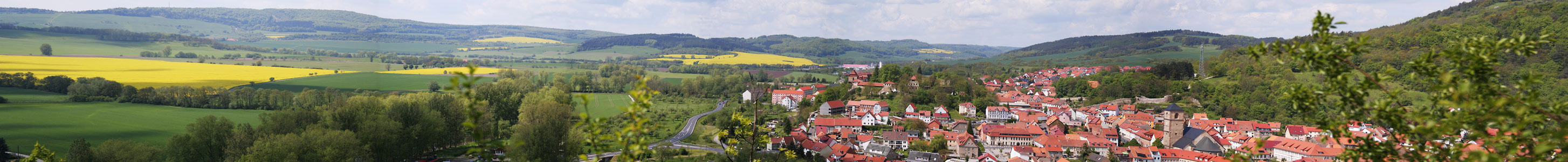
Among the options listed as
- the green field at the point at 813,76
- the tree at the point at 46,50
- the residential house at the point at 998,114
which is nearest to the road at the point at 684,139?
the residential house at the point at 998,114

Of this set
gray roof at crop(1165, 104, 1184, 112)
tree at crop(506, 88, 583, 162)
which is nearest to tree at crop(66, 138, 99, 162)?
tree at crop(506, 88, 583, 162)

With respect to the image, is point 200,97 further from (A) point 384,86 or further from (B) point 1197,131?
(B) point 1197,131

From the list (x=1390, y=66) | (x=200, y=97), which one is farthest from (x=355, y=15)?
(x=1390, y=66)

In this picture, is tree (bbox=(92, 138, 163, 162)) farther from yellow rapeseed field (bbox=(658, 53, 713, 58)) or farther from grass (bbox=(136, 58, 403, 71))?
yellow rapeseed field (bbox=(658, 53, 713, 58))

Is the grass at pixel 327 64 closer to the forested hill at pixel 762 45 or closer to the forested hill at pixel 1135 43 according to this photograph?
the forested hill at pixel 762 45

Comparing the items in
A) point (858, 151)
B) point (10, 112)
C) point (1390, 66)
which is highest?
point (1390, 66)
